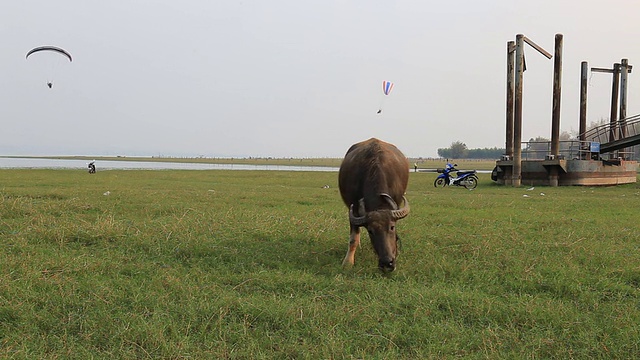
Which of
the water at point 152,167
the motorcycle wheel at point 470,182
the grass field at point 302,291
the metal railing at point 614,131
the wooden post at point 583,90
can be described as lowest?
the grass field at point 302,291

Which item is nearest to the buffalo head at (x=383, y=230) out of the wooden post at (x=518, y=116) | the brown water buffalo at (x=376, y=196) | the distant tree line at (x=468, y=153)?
the brown water buffalo at (x=376, y=196)

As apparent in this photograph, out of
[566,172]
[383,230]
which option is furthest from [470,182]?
[383,230]

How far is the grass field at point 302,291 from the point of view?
4.27 metres

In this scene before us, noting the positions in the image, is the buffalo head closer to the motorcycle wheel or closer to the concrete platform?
the motorcycle wheel

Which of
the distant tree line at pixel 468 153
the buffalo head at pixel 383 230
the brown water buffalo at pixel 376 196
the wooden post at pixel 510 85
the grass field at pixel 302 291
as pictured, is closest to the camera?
the grass field at pixel 302 291

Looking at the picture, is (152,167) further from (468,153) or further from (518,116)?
(468,153)

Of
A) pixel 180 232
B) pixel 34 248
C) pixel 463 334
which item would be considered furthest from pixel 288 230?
pixel 463 334

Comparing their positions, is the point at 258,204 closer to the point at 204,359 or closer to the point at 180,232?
the point at 180,232

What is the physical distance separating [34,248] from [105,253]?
1.17 m

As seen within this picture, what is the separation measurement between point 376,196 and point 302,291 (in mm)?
1963

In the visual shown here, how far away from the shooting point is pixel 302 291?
5738mm

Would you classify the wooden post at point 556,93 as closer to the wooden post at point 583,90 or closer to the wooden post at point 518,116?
the wooden post at point 518,116

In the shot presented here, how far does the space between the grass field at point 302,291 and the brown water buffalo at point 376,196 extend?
1.33ft

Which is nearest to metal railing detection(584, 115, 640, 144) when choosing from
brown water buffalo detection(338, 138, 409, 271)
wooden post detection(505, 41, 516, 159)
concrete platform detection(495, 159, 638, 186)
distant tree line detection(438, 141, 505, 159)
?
concrete platform detection(495, 159, 638, 186)
